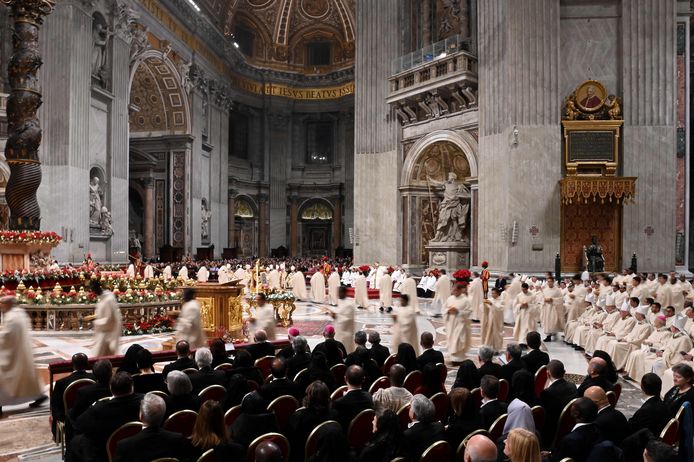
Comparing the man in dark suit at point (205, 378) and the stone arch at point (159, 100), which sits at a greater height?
the stone arch at point (159, 100)

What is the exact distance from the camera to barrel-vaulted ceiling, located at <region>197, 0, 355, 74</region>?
41.0m

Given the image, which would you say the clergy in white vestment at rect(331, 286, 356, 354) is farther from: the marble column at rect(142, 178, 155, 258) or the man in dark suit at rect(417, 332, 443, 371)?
the marble column at rect(142, 178, 155, 258)

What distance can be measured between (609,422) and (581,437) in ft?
1.63

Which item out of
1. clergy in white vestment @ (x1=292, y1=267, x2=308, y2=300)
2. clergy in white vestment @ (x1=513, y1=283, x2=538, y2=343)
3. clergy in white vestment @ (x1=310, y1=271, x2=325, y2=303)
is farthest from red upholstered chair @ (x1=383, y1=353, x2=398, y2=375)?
clergy in white vestment @ (x1=292, y1=267, x2=308, y2=300)

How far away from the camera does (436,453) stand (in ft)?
12.0

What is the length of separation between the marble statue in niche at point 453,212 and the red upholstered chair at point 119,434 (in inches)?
762

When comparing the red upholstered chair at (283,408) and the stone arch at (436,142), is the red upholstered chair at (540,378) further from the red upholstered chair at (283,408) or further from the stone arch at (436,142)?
the stone arch at (436,142)

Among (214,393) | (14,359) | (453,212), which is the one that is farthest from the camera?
(453,212)

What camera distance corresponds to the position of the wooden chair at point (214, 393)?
507 centimetres

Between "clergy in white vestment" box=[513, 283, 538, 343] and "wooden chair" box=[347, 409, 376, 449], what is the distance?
8.45 m

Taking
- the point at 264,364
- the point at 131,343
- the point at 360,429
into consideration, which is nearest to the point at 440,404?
the point at 360,429

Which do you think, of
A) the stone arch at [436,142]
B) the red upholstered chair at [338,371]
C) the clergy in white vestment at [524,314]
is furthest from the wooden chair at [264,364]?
the stone arch at [436,142]

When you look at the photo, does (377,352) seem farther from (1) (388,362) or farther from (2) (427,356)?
(2) (427,356)

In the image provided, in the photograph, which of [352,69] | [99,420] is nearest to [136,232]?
[352,69]
